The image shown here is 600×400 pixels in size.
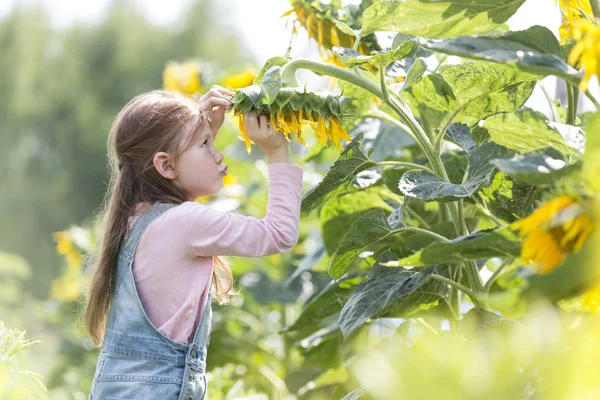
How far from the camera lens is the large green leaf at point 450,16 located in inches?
23.2

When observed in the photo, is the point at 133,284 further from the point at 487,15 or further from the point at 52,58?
the point at 52,58

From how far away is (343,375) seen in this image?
1.21 meters

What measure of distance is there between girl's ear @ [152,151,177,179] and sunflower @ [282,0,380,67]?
22 centimetres

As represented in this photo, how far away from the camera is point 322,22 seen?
0.98 meters

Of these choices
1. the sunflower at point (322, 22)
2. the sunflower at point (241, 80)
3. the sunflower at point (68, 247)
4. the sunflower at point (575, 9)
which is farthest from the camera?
the sunflower at point (68, 247)

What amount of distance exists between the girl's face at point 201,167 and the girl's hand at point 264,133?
85 mm

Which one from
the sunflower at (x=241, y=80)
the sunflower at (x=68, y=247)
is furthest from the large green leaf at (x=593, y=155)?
the sunflower at (x=68, y=247)

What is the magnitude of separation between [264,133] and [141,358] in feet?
0.88

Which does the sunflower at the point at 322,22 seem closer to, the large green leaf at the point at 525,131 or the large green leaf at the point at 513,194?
the large green leaf at the point at 513,194

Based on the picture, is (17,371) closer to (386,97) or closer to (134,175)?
(134,175)

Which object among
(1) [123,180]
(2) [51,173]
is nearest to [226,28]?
(2) [51,173]

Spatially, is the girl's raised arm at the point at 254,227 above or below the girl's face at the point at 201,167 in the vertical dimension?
below

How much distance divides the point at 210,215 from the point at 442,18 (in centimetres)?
34

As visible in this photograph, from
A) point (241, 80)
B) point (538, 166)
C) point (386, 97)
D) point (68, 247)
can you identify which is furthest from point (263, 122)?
point (68, 247)
